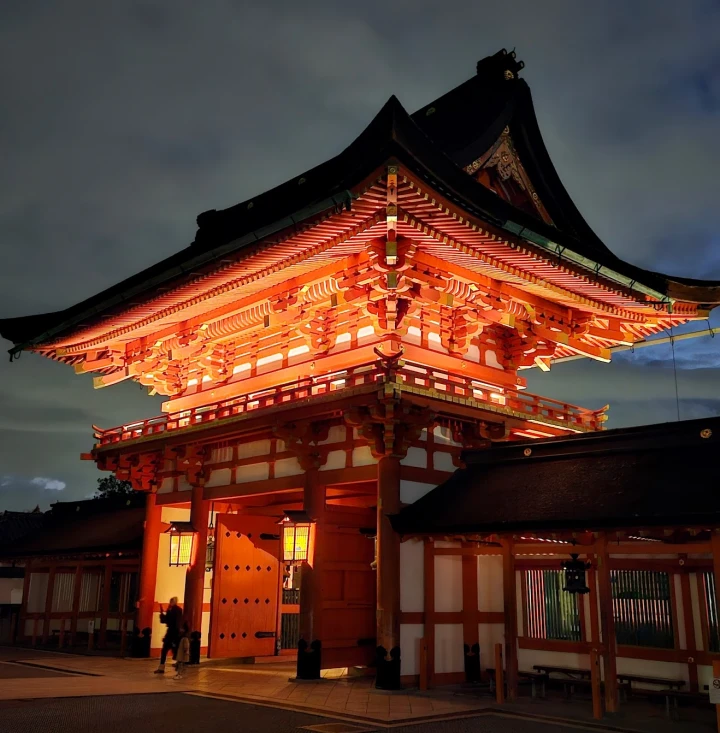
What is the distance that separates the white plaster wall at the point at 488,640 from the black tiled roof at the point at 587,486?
2.93m

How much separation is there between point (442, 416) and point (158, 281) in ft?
22.1

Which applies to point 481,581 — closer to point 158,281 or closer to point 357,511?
point 357,511

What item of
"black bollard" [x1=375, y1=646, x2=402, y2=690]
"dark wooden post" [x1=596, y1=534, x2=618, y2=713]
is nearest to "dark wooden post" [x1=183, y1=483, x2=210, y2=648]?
"black bollard" [x1=375, y1=646, x2=402, y2=690]

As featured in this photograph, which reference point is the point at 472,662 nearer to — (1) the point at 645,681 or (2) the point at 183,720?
(1) the point at 645,681

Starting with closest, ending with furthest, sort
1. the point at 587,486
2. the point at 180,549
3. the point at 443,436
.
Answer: the point at 587,486 < the point at 443,436 < the point at 180,549

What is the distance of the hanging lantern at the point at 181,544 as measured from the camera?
58.5ft

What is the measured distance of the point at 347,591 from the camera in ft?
51.5

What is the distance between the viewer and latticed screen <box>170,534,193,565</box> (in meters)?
17.9

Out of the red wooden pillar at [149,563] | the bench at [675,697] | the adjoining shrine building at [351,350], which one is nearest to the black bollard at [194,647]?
the adjoining shrine building at [351,350]

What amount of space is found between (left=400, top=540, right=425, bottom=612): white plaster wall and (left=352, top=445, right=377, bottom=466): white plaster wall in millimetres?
1708

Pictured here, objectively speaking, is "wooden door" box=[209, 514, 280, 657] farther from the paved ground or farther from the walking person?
the paved ground

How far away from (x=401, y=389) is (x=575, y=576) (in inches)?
169

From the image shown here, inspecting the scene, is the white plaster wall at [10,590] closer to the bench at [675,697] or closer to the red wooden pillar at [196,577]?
the red wooden pillar at [196,577]

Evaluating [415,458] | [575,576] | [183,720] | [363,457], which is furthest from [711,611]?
[183,720]
